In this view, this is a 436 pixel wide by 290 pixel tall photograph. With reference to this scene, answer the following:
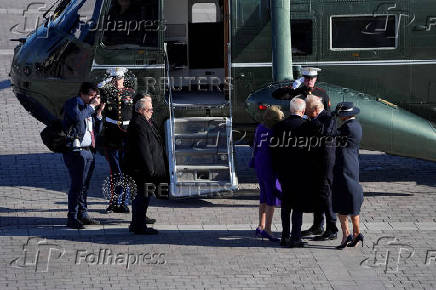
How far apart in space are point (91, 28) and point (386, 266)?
6.04 m

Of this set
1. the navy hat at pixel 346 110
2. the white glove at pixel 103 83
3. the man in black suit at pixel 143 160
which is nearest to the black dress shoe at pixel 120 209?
the man in black suit at pixel 143 160

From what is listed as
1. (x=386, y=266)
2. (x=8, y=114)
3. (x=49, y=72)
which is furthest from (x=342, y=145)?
(x=8, y=114)

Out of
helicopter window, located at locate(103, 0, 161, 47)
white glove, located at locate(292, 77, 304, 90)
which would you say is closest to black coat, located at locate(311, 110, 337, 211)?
white glove, located at locate(292, 77, 304, 90)

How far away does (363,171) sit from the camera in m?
15.6

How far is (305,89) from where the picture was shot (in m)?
13.2

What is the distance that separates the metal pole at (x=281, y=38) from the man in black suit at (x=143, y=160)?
8.37 ft

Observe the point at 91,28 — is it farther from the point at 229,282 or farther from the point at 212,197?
the point at 229,282

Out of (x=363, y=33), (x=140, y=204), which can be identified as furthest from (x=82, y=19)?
(x=363, y=33)

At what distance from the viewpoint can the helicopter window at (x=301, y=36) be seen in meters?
14.3

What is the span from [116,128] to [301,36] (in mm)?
3237

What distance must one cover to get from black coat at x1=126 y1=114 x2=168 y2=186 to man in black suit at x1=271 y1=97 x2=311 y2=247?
1.50 meters

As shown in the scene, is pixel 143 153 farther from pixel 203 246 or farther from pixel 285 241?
pixel 285 241

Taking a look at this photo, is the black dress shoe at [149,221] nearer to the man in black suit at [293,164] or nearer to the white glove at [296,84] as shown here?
the man in black suit at [293,164]

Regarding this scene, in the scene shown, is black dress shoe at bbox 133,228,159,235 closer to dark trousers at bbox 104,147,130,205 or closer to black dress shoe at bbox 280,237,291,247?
dark trousers at bbox 104,147,130,205
